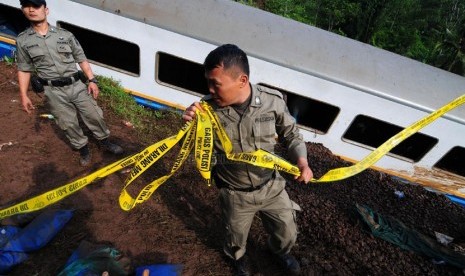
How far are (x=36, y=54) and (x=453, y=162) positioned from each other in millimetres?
7223

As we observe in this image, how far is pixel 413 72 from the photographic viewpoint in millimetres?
5543

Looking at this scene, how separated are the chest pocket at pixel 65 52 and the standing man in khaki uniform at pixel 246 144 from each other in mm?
2532

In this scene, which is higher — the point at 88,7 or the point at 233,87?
the point at 233,87

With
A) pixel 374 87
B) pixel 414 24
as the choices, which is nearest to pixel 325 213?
pixel 374 87

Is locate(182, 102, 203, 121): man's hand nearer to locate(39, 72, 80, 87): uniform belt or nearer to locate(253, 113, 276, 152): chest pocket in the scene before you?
locate(253, 113, 276, 152): chest pocket

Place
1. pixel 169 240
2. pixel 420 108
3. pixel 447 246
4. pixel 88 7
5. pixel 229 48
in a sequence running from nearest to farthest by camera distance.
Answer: pixel 229 48 → pixel 169 240 → pixel 447 246 → pixel 420 108 → pixel 88 7

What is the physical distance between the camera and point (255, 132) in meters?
2.61

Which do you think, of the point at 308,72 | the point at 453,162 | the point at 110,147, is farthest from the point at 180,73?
the point at 453,162

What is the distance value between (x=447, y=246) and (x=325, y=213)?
6.31ft

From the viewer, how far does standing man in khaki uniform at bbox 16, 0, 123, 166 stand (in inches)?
148

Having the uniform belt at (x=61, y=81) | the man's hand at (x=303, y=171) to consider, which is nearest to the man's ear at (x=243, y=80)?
the man's hand at (x=303, y=171)

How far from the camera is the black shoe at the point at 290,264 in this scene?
11.9 ft

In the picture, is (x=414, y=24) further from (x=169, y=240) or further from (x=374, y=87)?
(x=169, y=240)

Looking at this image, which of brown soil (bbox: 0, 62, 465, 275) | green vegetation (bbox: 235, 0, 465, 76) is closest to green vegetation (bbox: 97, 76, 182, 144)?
brown soil (bbox: 0, 62, 465, 275)
